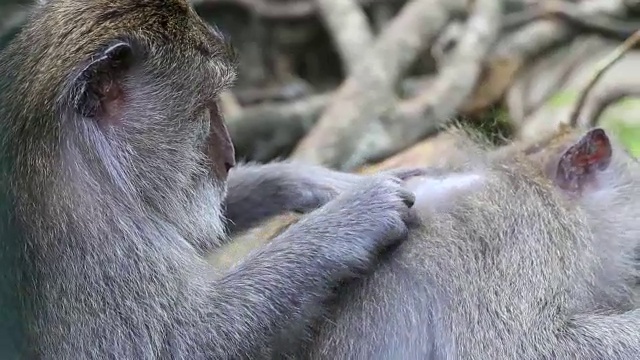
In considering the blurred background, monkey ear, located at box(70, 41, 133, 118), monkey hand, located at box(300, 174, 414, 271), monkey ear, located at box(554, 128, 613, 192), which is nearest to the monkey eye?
monkey ear, located at box(70, 41, 133, 118)

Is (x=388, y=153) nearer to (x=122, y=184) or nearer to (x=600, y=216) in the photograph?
(x=600, y=216)

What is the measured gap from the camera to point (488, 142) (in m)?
3.01

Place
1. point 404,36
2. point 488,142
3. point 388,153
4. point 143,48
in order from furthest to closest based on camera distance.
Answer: point 404,36
point 388,153
point 488,142
point 143,48

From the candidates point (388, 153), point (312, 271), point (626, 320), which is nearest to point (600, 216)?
point (626, 320)

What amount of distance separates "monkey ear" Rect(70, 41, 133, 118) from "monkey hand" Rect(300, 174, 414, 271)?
61cm

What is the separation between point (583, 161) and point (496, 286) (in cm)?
55

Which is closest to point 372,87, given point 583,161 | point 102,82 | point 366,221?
point 583,161

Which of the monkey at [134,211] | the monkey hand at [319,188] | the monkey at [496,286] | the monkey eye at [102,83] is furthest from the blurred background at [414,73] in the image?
the monkey eye at [102,83]

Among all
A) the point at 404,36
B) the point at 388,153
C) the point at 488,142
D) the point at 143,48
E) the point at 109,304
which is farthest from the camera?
the point at 404,36

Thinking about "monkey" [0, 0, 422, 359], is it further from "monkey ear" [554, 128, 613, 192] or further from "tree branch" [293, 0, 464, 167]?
"tree branch" [293, 0, 464, 167]

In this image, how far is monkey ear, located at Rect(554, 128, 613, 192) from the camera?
260 centimetres

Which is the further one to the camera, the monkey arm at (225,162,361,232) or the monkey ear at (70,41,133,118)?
the monkey arm at (225,162,361,232)

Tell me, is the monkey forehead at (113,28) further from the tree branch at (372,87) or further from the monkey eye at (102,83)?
the tree branch at (372,87)

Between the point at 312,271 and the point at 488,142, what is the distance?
0.92 metres
